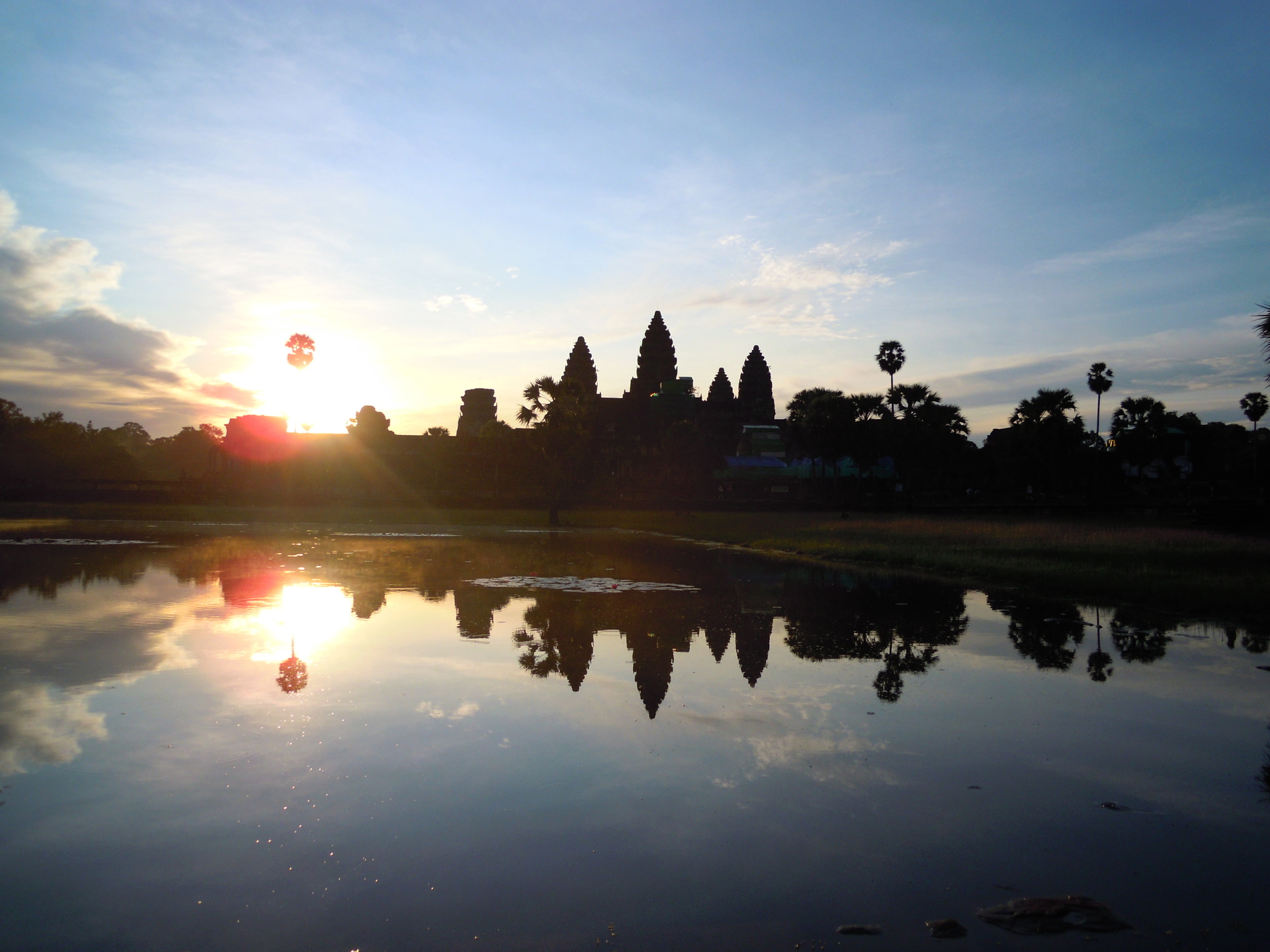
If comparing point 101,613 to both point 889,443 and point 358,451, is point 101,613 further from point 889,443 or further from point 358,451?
point 358,451

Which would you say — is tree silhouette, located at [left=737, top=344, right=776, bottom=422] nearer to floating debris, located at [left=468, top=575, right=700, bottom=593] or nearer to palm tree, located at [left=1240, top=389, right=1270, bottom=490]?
palm tree, located at [left=1240, top=389, right=1270, bottom=490]

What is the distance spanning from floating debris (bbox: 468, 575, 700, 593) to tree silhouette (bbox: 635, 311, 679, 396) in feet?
290

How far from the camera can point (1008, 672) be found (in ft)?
30.3

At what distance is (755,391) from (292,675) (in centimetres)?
10093

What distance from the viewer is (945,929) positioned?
374 centimetres

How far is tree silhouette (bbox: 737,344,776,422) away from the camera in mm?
104812

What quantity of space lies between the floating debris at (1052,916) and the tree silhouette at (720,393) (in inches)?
3907

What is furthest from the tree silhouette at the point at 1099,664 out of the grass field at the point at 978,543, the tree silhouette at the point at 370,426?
the tree silhouette at the point at 370,426

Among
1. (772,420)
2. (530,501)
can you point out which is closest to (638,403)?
(772,420)

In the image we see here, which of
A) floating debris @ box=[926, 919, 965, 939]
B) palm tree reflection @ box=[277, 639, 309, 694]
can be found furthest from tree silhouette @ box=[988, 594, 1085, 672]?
palm tree reflection @ box=[277, 639, 309, 694]

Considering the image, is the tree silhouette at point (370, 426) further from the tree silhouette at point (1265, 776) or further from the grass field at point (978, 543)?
the tree silhouette at point (1265, 776)

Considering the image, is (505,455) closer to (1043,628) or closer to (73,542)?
(73,542)

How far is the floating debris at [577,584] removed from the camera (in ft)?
53.0

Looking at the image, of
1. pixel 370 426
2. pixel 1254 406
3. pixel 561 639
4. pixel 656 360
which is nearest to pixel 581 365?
pixel 656 360
